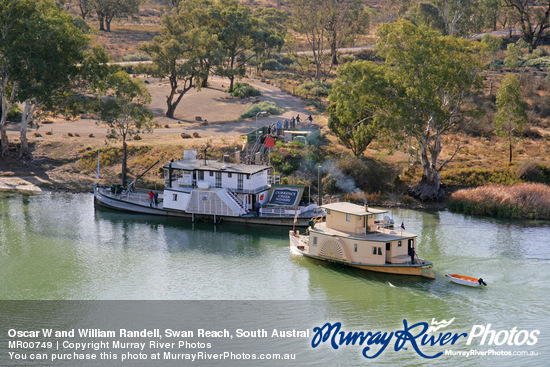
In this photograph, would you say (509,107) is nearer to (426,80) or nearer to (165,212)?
(426,80)

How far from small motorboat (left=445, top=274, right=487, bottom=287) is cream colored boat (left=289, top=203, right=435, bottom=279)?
147 centimetres

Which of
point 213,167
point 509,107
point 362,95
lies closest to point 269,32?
point 362,95

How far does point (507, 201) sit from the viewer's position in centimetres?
5781

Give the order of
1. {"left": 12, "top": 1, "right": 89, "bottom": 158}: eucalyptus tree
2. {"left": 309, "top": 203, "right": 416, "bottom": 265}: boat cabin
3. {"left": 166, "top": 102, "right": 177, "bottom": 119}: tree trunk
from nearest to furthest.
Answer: {"left": 309, "top": 203, "right": 416, "bottom": 265}: boat cabin < {"left": 12, "top": 1, "right": 89, "bottom": 158}: eucalyptus tree < {"left": 166, "top": 102, "right": 177, "bottom": 119}: tree trunk

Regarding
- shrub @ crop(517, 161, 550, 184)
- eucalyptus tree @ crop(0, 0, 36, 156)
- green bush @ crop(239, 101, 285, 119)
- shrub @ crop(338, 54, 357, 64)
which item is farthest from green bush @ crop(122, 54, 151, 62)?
shrub @ crop(517, 161, 550, 184)

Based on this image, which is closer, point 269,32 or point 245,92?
point 245,92

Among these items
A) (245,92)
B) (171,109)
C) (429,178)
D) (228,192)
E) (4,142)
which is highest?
(245,92)

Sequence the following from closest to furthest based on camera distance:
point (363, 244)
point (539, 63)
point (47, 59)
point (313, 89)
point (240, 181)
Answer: point (363, 244) < point (240, 181) < point (47, 59) < point (313, 89) < point (539, 63)

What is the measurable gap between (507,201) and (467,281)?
21871mm

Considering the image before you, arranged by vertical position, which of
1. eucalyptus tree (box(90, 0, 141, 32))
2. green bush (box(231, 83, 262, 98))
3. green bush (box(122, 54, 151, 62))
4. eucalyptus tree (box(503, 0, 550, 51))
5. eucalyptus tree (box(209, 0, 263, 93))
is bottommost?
green bush (box(231, 83, 262, 98))

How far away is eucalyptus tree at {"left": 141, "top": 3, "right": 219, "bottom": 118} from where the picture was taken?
82.9 m

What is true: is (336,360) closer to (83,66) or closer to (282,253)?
(282,253)

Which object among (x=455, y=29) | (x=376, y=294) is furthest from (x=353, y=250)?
(x=455, y=29)

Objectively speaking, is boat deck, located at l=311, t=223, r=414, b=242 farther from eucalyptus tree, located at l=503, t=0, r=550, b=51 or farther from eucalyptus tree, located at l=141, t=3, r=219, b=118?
eucalyptus tree, located at l=503, t=0, r=550, b=51
